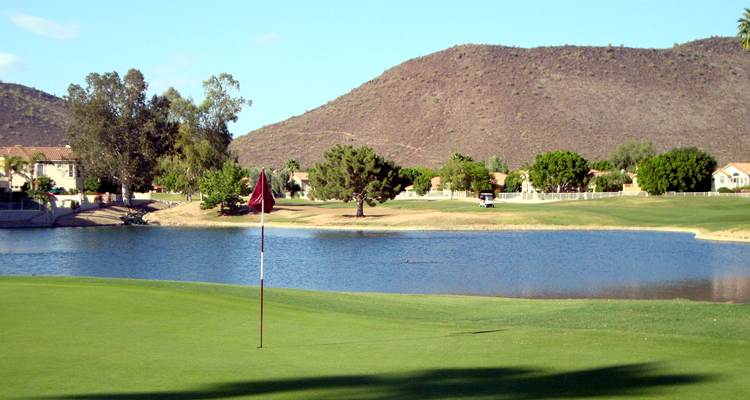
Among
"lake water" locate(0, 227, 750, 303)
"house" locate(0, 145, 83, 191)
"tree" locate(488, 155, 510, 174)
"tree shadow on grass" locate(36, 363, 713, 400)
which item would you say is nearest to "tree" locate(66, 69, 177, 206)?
"house" locate(0, 145, 83, 191)

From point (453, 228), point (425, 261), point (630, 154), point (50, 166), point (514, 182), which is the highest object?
point (630, 154)

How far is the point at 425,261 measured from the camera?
40.7m

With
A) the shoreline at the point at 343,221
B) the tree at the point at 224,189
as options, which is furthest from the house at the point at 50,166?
the tree at the point at 224,189

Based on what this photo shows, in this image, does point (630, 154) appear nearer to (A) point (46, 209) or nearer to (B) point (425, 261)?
(A) point (46, 209)

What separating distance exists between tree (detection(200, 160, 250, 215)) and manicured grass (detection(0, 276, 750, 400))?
62622 mm

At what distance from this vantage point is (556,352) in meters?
A: 11.5

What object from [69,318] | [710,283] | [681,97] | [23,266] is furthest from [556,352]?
[681,97]

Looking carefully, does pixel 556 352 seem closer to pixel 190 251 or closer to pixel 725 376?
pixel 725 376

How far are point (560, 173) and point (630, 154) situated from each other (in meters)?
36.8

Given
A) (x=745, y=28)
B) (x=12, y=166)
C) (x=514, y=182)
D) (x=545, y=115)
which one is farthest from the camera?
(x=545, y=115)

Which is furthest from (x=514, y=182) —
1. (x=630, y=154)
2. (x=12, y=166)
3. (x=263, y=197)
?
(x=263, y=197)

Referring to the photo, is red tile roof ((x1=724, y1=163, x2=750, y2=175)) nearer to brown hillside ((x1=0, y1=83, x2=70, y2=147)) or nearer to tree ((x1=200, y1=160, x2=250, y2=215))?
tree ((x1=200, y1=160, x2=250, y2=215))

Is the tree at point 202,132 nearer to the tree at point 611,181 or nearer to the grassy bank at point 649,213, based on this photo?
the grassy bank at point 649,213

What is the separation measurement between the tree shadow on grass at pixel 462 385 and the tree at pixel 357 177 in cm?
6387
